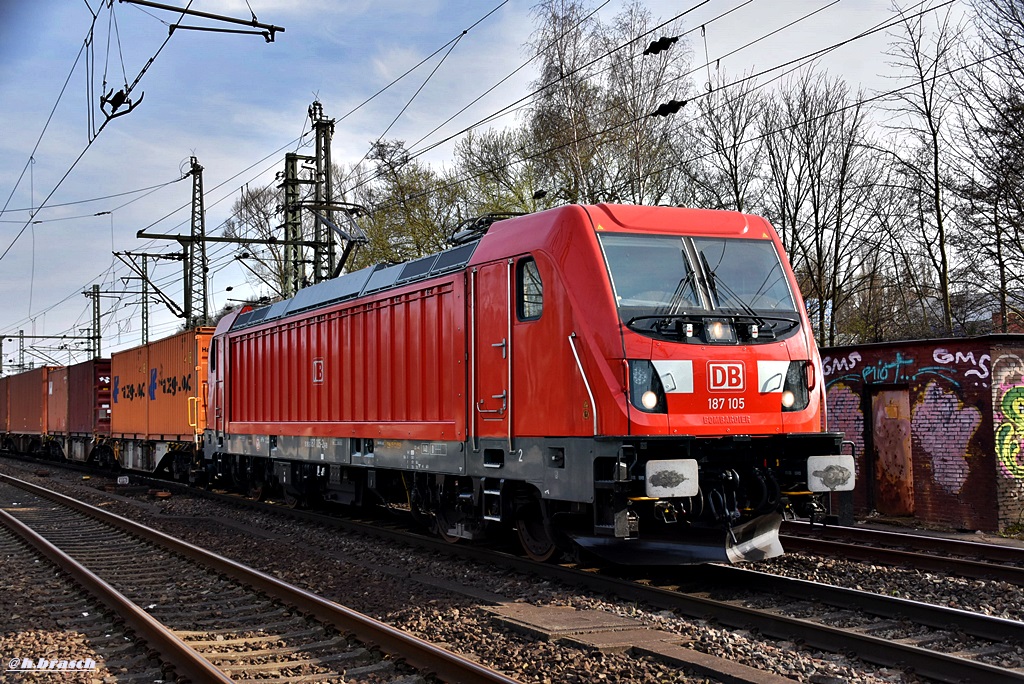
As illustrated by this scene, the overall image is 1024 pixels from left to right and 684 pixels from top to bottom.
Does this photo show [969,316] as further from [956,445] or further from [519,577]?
[519,577]

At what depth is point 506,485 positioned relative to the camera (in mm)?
9789

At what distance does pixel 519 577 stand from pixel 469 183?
21499 mm

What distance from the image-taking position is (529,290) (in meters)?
9.30

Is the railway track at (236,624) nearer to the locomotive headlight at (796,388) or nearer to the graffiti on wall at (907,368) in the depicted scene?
the locomotive headlight at (796,388)

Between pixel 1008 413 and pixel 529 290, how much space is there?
742 cm

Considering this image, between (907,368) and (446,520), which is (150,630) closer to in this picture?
(446,520)

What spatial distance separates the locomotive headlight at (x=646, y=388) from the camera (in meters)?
8.15

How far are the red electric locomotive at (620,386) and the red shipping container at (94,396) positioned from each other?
2177 centimetres

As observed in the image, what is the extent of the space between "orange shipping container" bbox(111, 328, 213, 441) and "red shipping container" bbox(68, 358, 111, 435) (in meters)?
0.93

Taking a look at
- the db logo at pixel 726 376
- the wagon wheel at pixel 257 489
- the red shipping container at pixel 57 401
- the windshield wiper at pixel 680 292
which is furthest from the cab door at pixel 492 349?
the red shipping container at pixel 57 401

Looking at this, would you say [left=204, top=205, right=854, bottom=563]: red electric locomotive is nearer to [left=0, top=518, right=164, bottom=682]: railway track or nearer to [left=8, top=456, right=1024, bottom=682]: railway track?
[left=8, top=456, right=1024, bottom=682]: railway track

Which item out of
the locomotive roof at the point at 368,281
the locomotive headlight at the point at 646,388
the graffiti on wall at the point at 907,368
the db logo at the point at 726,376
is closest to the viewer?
the locomotive headlight at the point at 646,388

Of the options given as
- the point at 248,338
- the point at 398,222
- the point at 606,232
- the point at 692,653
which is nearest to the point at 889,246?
the point at 398,222

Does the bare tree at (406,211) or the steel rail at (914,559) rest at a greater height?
the bare tree at (406,211)
